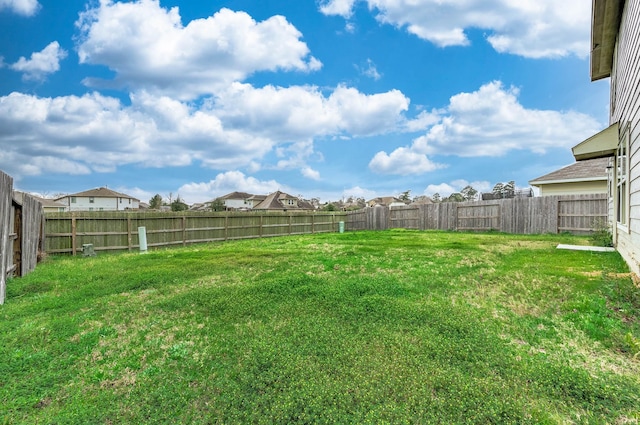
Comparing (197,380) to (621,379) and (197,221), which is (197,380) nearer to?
(621,379)

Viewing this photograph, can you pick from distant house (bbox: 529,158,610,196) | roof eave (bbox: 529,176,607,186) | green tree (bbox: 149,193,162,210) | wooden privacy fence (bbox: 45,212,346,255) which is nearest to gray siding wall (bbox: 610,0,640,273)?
roof eave (bbox: 529,176,607,186)

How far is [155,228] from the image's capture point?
1190 centimetres

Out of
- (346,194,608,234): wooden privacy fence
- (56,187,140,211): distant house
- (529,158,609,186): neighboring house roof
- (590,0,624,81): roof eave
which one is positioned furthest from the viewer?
(56,187,140,211): distant house

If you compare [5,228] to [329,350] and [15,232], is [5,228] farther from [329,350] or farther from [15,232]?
[329,350]

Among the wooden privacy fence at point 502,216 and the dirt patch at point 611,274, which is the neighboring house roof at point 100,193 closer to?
the wooden privacy fence at point 502,216

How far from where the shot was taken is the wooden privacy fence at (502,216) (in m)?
12.9

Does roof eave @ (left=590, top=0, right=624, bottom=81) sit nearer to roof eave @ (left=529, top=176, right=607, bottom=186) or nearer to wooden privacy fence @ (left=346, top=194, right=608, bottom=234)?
wooden privacy fence @ (left=346, top=194, right=608, bottom=234)

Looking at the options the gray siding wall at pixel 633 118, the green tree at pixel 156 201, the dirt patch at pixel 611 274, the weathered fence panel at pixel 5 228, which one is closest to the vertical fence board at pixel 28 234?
the weathered fence panel at pixel 5 228

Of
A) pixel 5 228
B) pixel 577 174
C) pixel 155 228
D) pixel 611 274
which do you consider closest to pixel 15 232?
pixel 5 228

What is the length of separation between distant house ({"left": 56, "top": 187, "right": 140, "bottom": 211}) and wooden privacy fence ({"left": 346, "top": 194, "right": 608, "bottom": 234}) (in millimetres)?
46952

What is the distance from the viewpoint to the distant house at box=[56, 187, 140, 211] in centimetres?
5038

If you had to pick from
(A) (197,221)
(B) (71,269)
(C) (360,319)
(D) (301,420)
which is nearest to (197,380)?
(D) (301,420)

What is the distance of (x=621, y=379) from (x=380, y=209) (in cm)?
1850

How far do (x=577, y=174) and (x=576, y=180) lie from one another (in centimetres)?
51
